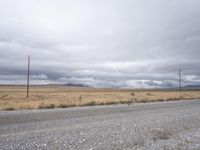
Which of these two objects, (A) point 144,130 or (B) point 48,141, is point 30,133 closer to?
(B) point 48,141

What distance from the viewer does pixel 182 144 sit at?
9.12 metres

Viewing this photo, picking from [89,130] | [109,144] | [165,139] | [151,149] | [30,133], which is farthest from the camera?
[89,130]

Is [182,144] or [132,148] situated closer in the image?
[132,148]

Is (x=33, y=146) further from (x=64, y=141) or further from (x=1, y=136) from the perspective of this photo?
(x=1, y=136)

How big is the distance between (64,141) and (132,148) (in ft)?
9.21

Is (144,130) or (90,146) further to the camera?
(144,130)

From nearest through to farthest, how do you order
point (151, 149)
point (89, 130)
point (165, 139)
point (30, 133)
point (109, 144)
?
point (151, 149) < point (109, 144) < point (165, 139) < point (30, 133) < point (89, 130)

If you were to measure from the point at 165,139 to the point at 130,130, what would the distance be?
2.25 meters

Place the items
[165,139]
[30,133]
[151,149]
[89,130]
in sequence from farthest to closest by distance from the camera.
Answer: [89,130], [30,133], [165,139], [151,149]

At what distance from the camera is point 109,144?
905cm

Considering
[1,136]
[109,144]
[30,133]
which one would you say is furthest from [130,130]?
[1,136]

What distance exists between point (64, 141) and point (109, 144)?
1864 millimetres

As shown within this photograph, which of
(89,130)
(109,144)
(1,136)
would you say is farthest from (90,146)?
(1,136)

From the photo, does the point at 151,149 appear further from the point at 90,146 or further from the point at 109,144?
the point at 90,146
